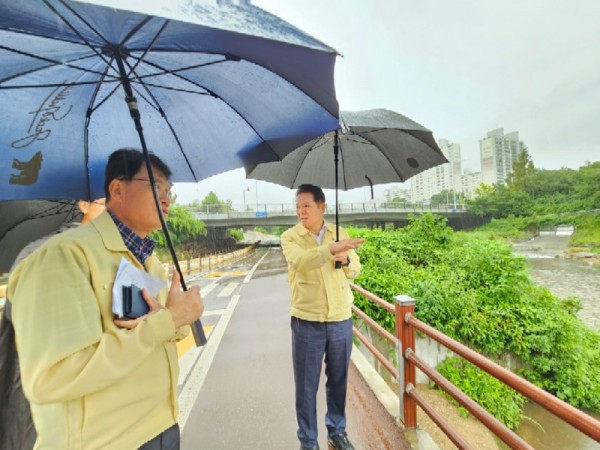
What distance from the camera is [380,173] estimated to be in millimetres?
3043

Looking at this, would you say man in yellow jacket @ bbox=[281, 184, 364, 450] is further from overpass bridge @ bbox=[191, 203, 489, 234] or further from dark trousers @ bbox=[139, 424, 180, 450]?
overpass bridge @ bbox=[191, 203, 489, 234]

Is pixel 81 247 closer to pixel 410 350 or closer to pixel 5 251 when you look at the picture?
pixel 5 251

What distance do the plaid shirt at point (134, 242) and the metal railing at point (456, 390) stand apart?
156 cm

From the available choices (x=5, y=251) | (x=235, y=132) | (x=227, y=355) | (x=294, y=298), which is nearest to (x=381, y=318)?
(x=227, y=355)

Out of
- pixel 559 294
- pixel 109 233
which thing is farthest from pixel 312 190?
→ pixel 559 294

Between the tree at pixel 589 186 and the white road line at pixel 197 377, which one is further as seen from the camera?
the tree at pixel 589 186

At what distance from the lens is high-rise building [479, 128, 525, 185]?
354 ft

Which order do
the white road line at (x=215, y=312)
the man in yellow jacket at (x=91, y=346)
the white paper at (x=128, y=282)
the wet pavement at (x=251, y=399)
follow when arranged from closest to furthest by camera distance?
the man in yellow jacket at (x=91, y=346)
the white paper at (x=128, y=282)
the wet pavement at (x=251, y=399)
the white road line at (x=215, y=312)

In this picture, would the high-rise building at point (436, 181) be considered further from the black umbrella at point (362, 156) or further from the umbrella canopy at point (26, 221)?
the umbrella canopy at point (26, 221)

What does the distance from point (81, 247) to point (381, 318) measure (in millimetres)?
5356

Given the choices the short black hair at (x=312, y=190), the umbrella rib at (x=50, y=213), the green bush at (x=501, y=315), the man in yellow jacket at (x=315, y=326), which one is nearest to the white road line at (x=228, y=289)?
the green bush at (x=501, y=315)

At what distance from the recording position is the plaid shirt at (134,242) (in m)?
1.21

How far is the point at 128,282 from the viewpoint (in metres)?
1.06
